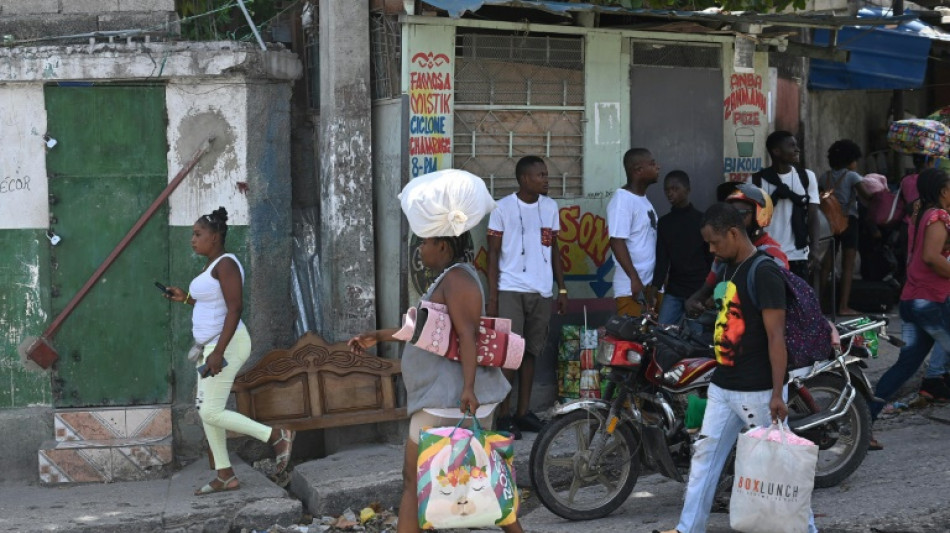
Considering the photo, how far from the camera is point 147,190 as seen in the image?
7.71 meters

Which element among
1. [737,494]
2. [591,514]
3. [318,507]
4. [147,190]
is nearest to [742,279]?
[737,494]

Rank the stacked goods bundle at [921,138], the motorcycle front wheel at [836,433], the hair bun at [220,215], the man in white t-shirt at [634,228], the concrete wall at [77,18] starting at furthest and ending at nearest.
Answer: the stacked goods bundle at [921,138]
the man in white t-shirt at [634,228]
the concrete wall at [77,18]
the hair bun at [220,215]
the motorcycle front wheel at [836,433]

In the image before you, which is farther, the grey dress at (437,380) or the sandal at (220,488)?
the sandal at (220,488)

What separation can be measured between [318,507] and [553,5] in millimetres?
3353

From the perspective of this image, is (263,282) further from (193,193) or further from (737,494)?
(737,494)

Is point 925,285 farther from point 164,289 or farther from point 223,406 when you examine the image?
point 164,289

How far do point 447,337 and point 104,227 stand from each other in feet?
10.9

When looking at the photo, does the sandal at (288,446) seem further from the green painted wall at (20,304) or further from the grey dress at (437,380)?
the grey dress at (437,380)

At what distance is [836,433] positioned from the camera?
22.0 feet

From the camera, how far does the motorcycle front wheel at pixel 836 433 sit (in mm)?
6688

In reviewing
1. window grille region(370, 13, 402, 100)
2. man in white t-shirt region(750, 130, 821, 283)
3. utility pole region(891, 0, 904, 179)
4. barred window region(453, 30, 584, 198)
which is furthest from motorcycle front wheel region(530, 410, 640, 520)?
utility pole region(891, 0, 904, 179)

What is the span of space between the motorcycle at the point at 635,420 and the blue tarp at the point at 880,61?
20.4 ft

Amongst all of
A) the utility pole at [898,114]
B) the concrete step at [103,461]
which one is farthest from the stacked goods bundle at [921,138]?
the concrete step at [103,461]

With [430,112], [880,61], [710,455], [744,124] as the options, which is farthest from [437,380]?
[880,61]
